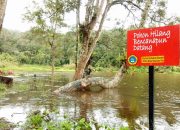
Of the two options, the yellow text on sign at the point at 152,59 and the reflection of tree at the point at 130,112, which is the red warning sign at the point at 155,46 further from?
the reflection of tree at the point at 130,112

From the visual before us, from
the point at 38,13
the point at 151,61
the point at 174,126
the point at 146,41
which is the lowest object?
the point at 174,126

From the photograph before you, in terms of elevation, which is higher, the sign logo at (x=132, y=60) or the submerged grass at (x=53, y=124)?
the sign logo at (x=132, y=60)

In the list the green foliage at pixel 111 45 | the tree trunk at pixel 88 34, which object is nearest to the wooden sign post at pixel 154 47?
the tree trunk at pixel 88 34

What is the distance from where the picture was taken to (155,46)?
281 inches

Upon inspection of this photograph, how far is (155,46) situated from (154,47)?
34mm

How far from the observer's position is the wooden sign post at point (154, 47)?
689 centimetres

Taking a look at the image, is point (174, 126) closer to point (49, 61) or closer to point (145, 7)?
point (145, 7)

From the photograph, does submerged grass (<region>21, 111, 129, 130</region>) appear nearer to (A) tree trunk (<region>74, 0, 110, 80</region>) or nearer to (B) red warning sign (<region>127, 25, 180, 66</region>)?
(B) red warning sign (<region>127, 25, 180, 66</region>)

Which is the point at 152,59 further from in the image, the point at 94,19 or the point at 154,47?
the point at 94,19

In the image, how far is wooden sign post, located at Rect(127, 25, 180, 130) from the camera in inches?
271

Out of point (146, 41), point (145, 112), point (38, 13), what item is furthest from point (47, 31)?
point (146, 41)

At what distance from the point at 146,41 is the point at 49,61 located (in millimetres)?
76415

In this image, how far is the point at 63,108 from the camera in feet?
49.7

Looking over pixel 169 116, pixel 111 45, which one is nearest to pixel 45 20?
pixel 111 45
